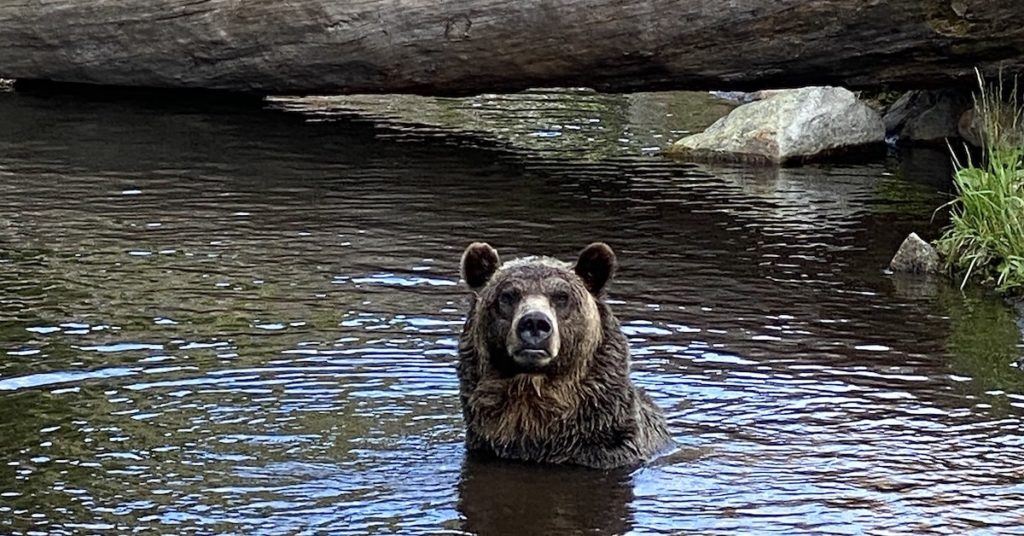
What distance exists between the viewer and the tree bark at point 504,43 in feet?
49.4

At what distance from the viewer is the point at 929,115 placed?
18.4 m

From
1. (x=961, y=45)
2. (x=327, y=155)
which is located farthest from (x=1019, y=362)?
(x=327, y=155)

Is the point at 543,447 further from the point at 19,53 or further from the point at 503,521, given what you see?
the point at 19,53

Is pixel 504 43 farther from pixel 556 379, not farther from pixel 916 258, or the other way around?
pixel 556 379

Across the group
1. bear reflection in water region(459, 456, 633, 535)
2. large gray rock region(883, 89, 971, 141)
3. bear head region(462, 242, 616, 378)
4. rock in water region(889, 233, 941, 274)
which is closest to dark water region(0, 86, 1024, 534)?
bear reflection in water region(459, 456, 633, 535)

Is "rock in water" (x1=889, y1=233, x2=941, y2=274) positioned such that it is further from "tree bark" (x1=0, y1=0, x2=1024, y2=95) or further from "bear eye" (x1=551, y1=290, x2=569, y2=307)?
"bear eye" (x1=551, y1=290, x2=569, y2=307)

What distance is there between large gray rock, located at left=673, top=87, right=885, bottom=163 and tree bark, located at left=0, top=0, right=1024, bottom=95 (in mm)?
1497

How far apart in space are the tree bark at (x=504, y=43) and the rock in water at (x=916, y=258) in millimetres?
2984

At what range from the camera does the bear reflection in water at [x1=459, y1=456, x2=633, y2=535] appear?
24.0 ft

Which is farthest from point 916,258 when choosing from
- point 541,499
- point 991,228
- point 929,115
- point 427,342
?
point 929,115

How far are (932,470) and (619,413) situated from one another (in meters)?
1.50

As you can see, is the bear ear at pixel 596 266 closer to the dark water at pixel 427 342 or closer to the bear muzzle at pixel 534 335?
the bear muzzle at pixel 534 335

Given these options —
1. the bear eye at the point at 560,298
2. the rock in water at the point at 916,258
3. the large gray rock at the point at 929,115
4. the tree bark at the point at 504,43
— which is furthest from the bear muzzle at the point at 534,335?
the large gray rock at the point at 929,115

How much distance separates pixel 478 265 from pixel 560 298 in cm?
50
